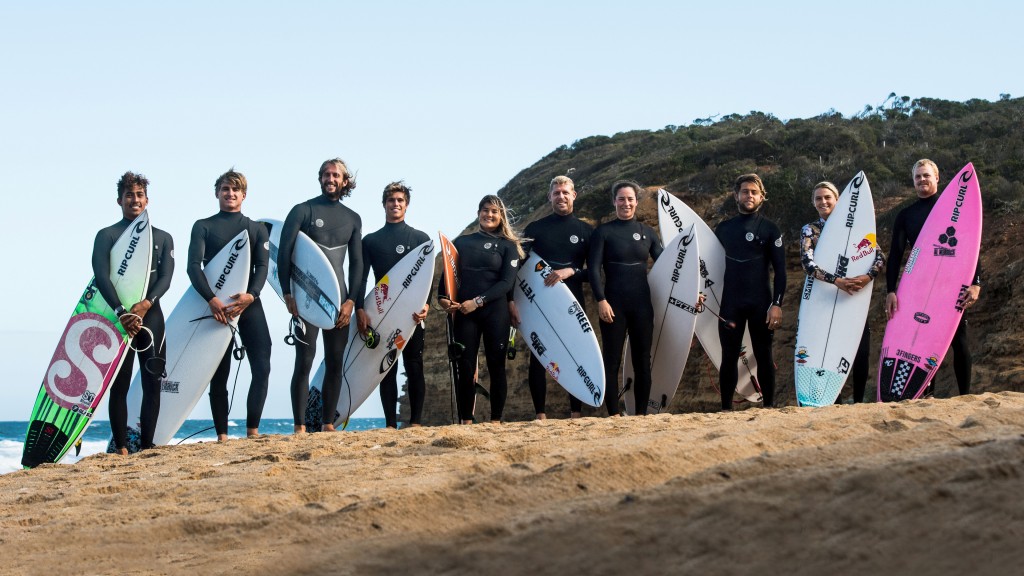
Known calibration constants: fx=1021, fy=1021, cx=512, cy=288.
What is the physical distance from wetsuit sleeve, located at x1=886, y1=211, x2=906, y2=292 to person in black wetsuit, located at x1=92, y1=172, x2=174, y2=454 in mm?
4929

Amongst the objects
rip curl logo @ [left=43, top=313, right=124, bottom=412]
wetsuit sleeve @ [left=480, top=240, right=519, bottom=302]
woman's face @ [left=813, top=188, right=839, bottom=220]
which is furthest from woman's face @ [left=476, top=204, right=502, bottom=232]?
rip curl logo @ [left=43, top=313, right=124, bottom=412]

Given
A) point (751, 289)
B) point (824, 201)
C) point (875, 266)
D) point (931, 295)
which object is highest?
point (824, 201)

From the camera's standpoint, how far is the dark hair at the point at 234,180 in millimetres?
7090

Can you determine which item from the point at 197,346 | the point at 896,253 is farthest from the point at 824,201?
the point at 197,346

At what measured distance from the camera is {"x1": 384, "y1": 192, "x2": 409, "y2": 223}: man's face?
7.46 m

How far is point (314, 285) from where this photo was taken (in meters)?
7.04

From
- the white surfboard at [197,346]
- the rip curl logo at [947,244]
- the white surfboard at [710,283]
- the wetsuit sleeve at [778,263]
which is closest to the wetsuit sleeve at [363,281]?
the white surfboard at [197,346]

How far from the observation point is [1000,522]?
236cm

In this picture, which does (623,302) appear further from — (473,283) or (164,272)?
(164,272)

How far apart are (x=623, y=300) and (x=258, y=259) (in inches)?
100

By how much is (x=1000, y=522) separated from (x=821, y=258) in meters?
5.36

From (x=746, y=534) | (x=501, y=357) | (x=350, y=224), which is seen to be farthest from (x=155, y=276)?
(x=746, y=534)

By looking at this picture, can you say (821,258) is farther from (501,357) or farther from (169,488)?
(169,488)

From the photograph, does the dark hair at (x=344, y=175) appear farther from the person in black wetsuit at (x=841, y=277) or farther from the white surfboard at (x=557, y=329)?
the person in black wetsuit at (x=841, y=277)
